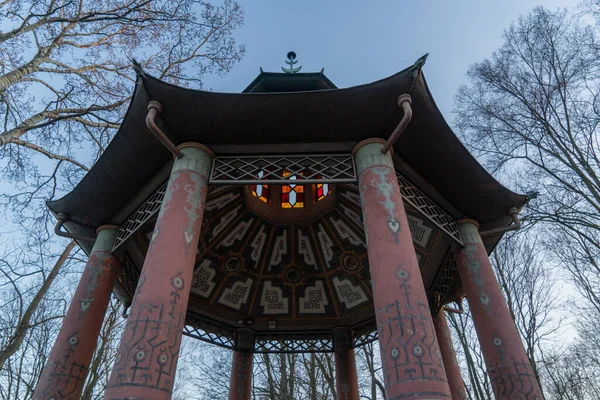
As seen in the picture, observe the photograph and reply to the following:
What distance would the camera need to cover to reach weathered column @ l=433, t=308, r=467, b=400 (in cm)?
957

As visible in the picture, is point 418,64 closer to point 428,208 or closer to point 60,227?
point 428,208

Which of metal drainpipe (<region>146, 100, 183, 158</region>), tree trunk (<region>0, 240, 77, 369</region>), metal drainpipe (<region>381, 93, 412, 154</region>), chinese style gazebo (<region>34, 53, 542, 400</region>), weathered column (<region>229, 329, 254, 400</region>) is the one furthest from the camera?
weathered column (<region>229, 329, 254, 400</region>)

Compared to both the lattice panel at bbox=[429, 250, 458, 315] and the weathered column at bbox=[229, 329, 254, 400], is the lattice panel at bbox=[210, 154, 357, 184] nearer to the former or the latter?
the lattice panel at bbox=[429, 250, 458, 315]

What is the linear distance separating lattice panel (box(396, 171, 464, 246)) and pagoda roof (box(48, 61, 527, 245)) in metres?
0.38

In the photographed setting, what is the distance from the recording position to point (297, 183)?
7223mm

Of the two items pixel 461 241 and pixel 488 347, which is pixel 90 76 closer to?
pixel 461 241

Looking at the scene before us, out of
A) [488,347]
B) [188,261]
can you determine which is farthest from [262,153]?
[488,347]

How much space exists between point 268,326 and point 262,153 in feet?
24.2

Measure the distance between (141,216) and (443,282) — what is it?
8162 mm

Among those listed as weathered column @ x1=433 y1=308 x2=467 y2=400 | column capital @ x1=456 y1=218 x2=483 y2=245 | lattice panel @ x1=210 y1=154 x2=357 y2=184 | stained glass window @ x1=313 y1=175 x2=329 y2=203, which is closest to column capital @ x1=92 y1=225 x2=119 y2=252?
lattice panel @ x1=210 y1=154 x2=357 y2=184

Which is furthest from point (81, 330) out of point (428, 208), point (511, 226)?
point (511, 226)

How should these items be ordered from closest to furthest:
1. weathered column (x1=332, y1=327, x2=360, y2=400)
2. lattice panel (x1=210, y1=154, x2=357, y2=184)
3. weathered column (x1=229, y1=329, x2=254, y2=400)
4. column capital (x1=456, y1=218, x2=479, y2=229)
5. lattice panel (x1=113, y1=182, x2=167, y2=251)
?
lattice panel (x1=210, y1=154, x2=357, y2=184)
lattice panel (x1=113, y1=182, x2=167, y2=251)
column capital (x1=456, y1=218, x2=479, y2=229)
weathered column (x1=332, y1=327, x2=360, y2=400)
weathered column (x1=229, y1=329, x2=254, y2=400)

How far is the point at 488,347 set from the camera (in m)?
7.48

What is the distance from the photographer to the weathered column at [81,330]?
7.05 m
